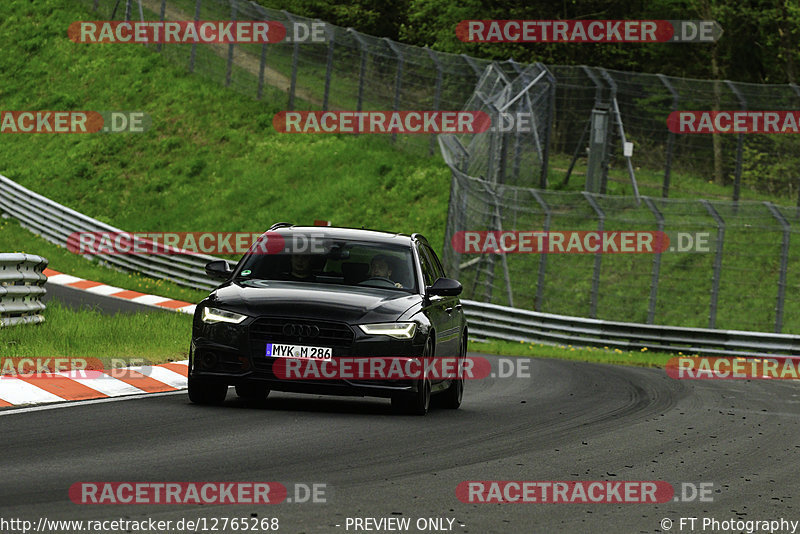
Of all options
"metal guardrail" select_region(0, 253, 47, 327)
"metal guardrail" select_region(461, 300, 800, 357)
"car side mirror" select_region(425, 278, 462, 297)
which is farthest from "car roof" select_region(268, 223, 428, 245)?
"metal guardrail" select_region(461, 300, 800, 357)

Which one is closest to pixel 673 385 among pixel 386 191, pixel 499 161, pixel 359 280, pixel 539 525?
pixel 359 280

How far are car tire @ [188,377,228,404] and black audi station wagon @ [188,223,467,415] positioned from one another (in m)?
0.01

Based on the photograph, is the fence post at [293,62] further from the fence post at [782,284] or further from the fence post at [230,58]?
the fence post at [782,284]

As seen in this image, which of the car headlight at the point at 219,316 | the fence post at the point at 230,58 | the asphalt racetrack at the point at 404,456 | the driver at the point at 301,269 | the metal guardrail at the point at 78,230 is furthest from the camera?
the fence post at the point at 230,58

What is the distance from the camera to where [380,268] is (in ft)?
42.4

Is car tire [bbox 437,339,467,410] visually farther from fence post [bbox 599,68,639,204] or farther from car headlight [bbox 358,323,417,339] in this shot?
fence post [bbox 599,68,639,204]

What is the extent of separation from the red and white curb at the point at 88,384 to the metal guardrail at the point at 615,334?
13.3 meters

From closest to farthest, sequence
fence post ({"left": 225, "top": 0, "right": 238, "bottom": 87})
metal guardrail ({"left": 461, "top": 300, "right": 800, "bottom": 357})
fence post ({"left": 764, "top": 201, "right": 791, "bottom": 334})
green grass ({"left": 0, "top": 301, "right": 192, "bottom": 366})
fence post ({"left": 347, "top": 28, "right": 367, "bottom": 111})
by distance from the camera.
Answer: green grass ({"left": 0, "top": 301, "right": 192, "bottom": 366})
metal guardrail ({"left": 461, "top": 300, "right": 800, "bottom": 357})
fence post ({"left": 764, "top": 201, "right": 791, "bottom": 334})
fence post ({"left": 347, "top": 28, "right": 367, "bottom": 111})
fence post ({"left": 225, "top": 0, "right": 238, "bottom": 87})

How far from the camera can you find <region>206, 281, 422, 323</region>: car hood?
37.9ft

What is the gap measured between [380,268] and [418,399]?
138 cm

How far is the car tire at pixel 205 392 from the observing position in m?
12.0

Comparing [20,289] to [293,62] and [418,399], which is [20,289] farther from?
[293,62]

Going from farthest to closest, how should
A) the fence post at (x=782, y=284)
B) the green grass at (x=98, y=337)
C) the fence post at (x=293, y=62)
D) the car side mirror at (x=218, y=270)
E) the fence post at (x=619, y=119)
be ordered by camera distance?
the fence post at (x=293, y=62) → the fence post at (x=619, y=119) → the fence post at (x=782, y=284) → the green grass at (x=98, y=337) → the car side mirror at (x=218, y=270)

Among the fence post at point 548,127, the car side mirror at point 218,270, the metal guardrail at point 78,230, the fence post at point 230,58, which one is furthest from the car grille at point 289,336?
the fence post at point 230,58
